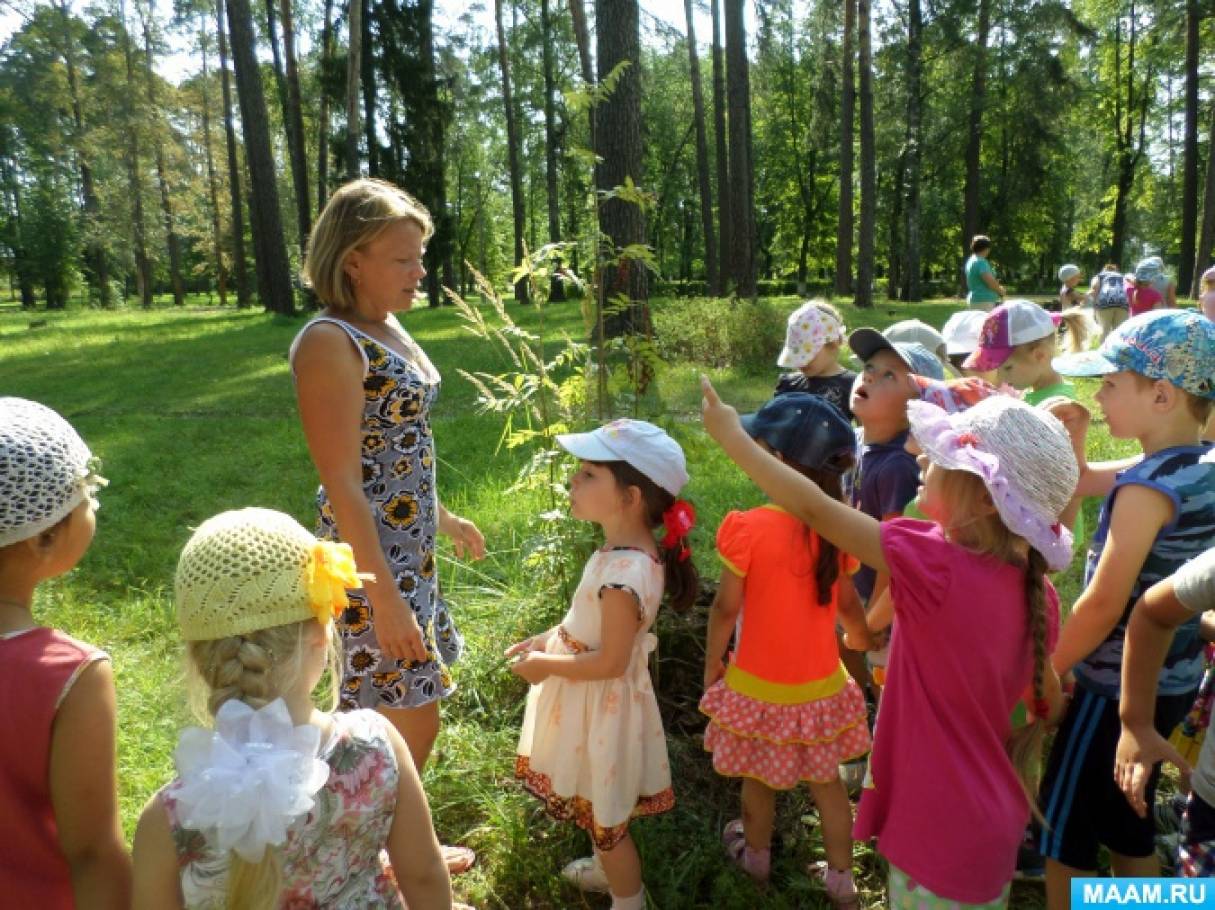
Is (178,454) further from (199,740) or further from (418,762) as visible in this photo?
(199,740)

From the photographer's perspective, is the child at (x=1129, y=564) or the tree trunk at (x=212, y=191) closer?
the child at (x=1129, y=564)

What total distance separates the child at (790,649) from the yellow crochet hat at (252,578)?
1179 millimetres

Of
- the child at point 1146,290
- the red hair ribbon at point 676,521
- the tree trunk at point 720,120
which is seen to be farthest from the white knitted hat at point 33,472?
the tree trunk at point 720,120

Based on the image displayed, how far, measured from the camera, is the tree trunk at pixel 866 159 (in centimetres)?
1692

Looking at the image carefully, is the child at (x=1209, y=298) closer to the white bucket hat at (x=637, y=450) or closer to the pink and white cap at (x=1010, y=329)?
the pink and white cap at (x=1010, y=329)

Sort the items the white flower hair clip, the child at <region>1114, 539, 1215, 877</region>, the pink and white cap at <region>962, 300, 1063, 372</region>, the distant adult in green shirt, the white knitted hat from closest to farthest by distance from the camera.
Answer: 1. the white flower hair clip
2. the white knitted hat
3. the child at <region>1114, 539, 1215, 877</region>
4. the pink and white cap at <region>962, 300, 1063, 372</region>
5. the distant adult in green shirt

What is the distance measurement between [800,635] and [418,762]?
1.16 metres

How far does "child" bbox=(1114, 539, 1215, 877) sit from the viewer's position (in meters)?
1.63

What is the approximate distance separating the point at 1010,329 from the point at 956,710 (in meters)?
1.83

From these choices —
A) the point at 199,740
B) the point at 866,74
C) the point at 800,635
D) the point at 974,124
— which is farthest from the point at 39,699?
the point at 974,124

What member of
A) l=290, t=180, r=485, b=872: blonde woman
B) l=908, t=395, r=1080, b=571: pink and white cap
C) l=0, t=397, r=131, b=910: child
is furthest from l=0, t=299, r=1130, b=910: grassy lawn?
l=908, t=395, r=1080, b=571: pink and white cap

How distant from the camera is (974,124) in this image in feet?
79.1

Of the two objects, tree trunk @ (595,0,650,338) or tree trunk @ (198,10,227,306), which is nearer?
tree trunk @ (595,0,650,338)

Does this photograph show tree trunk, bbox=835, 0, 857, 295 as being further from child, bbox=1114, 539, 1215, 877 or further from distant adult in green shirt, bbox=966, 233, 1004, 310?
child, bbox=1114, 539, 1215, 877
